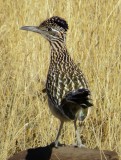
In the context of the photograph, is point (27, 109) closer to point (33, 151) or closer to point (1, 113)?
point (1, 113)

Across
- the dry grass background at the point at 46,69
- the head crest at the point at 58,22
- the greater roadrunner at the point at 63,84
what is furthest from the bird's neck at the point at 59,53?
the dry grass background at the point at 46,69

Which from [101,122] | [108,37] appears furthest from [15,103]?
[108,37]

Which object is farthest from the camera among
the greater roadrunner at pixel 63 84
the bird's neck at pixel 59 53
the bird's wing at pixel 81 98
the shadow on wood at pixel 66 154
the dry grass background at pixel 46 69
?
the dry grass background at pixel 46 69

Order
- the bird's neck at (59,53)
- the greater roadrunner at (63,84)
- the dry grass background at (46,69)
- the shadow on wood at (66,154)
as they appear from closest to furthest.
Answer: the greater roadrunner at (63,84) < the shadow on wood at (66,154) < the bird's neck at (59,53) < the dry grass background at (46,69)

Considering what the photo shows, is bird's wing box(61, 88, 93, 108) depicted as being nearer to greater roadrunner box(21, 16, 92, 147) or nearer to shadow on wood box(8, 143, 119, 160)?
greater roadrunner box(21, 16, 92, 147)

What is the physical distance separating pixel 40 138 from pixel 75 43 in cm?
110

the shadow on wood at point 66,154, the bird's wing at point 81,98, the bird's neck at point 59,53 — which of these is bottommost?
the shadow on wood at point 66,154

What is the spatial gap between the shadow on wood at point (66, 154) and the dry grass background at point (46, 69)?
0.55 m

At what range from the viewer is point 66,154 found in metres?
4.69

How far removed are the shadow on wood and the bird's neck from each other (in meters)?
0.68

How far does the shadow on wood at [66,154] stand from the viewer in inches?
180

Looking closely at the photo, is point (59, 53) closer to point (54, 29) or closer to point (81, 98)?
point (54, 29)

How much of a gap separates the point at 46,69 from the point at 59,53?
1.26 meters

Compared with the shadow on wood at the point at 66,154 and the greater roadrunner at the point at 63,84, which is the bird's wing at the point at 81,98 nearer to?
the greater roadrunner at the point at 63,84
